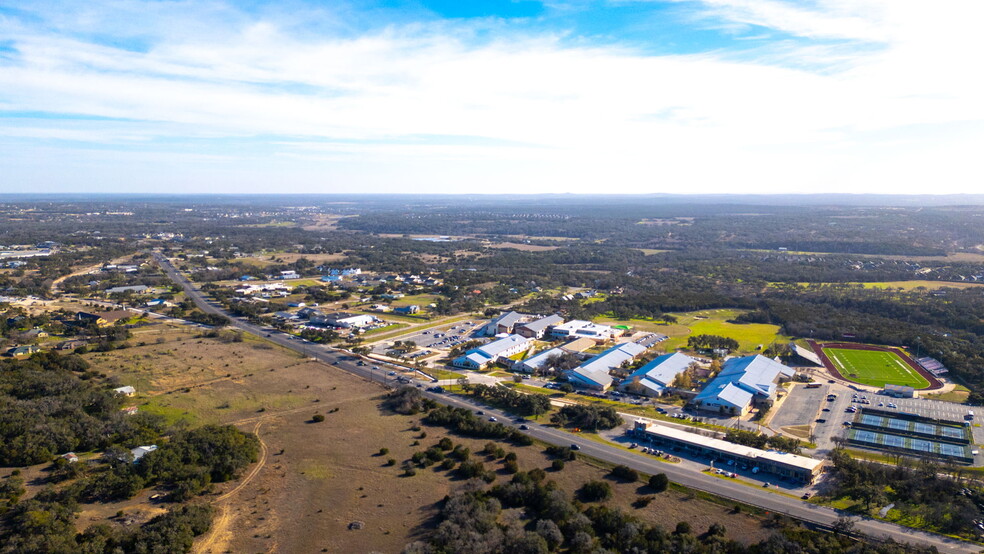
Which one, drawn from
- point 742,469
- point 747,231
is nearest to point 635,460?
point 742,469

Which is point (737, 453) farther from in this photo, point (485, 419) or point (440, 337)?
point (440, 337)

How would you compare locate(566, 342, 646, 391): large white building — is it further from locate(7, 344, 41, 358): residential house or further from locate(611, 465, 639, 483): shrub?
locate(7, 344, 41, 358): residential house

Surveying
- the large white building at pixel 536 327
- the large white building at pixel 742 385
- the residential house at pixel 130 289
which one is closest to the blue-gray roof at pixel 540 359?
the large white building at pixel 536 327

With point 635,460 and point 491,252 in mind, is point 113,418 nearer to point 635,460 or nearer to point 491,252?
point 635,460

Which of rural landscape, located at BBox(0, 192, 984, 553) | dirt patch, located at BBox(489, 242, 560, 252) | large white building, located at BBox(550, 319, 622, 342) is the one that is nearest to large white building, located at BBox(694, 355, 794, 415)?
rural landscape, located at BBox(0, 192, 984, 553)

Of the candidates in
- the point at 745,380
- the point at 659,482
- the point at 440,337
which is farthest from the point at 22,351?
the point at 745,380

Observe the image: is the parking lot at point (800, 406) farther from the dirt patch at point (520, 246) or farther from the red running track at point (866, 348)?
the dirt patch at point (520, 246)
